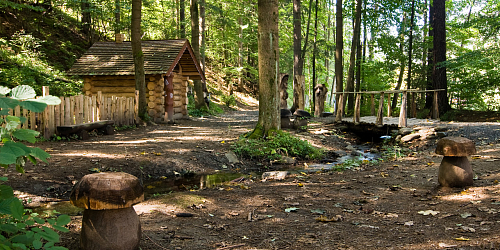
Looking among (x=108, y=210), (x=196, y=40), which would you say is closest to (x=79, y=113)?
(x=108, y=210)

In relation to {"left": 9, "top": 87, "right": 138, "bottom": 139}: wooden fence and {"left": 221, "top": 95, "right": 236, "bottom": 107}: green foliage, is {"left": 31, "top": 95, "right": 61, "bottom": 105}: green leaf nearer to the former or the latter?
{"left": 9, "top": 87, "right": 138, "bottom": 139}: wooden fence

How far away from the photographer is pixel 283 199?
564 centimetres

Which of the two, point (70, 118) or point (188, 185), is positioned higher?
point (70, 118)

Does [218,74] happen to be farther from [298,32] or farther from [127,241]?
[127,241]

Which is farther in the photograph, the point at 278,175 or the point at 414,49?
the point at 414,49

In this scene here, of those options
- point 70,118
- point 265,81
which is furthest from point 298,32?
point 70,118

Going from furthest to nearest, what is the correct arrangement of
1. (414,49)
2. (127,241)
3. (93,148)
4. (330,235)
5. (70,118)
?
(414,49) < (70,118) < (93,148) < (330,235) < (127,241)

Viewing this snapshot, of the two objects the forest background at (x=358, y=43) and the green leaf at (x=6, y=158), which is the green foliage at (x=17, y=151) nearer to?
the green leaf at (x=6, y=158)

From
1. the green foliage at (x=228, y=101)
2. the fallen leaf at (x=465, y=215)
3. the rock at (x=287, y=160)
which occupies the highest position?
the green foliage at (x=228, y=101)

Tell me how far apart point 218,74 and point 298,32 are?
19.1m

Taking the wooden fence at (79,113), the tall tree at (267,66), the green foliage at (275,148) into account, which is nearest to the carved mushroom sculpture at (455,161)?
the green foliage at (275,148)

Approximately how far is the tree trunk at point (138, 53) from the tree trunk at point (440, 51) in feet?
41.0

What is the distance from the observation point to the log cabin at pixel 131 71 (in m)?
17.0

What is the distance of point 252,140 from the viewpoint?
35.6ft
